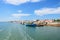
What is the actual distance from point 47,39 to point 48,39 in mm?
62

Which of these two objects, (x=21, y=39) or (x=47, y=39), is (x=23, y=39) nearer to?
(x=21, y=39)

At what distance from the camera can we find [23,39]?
320 inches

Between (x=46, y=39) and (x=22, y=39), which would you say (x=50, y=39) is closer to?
(x=46, y=39)

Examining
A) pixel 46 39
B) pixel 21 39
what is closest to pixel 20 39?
pixel 21 39

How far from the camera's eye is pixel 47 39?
320 inches

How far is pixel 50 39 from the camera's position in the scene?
8047 millimetres

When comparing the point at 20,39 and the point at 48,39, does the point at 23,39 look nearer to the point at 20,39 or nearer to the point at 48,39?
the point at 20,39

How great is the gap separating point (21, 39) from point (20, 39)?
7 cm

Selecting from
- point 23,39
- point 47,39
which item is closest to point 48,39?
point 47,39

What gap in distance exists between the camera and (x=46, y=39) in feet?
26.3

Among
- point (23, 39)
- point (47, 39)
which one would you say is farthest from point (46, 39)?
point (23, 39)

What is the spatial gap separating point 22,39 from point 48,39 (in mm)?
1620

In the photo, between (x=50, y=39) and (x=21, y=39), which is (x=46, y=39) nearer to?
(x=50, y=39)

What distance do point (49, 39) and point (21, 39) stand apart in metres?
1.73
